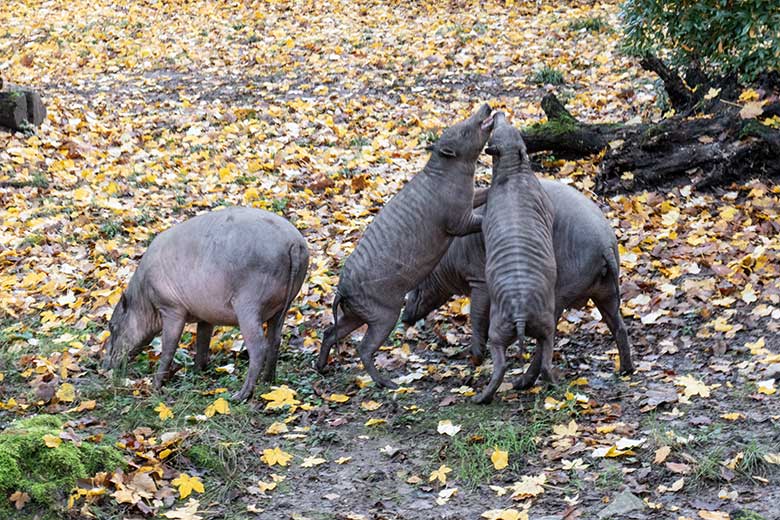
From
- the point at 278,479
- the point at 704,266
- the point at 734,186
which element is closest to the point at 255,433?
the point at 278,479

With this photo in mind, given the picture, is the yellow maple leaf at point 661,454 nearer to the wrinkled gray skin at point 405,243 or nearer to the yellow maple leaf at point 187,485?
the wrinkled gray skin at point 405,243

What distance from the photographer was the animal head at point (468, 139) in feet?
21.9

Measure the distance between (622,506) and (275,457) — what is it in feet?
6.41

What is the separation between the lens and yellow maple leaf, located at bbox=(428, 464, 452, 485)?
4988mm

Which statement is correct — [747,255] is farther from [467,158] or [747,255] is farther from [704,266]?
[467,158]

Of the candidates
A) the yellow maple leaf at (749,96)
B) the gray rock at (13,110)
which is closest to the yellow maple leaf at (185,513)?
the yellow maple leaf at (749,96)

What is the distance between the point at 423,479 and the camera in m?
5.07

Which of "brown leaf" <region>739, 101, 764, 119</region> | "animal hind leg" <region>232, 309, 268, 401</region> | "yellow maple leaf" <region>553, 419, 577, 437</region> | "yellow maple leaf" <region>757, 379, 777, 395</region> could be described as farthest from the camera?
"brown leaf" <region>739, 101, 764, 119</region>

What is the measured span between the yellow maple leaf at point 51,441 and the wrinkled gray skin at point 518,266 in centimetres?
251

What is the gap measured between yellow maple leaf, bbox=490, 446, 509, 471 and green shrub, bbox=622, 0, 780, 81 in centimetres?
539

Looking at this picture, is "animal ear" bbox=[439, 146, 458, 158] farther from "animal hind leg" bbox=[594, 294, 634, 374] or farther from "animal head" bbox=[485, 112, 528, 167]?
"animal hind leg" bbox=[594, 294, 634, 374]

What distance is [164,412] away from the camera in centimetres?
578

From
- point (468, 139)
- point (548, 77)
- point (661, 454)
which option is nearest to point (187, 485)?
point (661, 454)

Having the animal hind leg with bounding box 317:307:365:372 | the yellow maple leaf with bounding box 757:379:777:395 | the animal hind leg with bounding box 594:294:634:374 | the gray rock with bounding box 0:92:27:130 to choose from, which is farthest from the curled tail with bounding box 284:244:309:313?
the gray rock with bounding box 0:92:27:130
